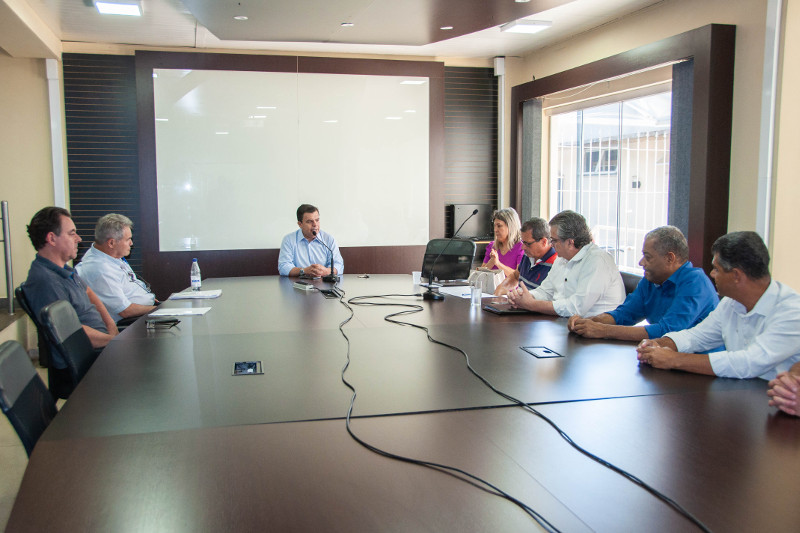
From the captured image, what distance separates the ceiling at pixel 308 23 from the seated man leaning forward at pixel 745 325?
9.64ft

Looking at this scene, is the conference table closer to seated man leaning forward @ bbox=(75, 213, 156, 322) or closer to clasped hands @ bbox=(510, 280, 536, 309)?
clasped hands @ bbox=(510, 280, 536, 309)

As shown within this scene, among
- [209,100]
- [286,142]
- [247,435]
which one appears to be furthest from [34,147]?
[247,435]

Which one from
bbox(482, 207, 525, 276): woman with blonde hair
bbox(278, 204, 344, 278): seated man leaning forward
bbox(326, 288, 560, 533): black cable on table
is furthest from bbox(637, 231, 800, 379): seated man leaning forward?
bbox(278, 204, 344, 278): seated man leaning forward

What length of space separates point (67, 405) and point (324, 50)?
→ 17.5 feet

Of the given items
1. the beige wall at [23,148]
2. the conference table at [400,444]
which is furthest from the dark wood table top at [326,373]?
the beige wall at [23,148]

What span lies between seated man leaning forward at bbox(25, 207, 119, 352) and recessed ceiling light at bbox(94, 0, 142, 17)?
7.35ft

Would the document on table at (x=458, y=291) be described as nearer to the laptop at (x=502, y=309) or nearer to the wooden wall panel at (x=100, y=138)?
the laptop at (x=502, y=309)

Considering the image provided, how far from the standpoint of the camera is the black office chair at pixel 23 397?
1.67 meters

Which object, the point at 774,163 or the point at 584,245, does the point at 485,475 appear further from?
the point at 774,163

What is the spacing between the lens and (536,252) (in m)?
4.46

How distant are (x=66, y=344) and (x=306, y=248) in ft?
10.5

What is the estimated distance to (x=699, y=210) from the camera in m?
4.46

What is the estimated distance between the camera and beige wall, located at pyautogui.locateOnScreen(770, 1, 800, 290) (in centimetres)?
388

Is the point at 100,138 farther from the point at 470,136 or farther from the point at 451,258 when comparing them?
the point at 470,136
